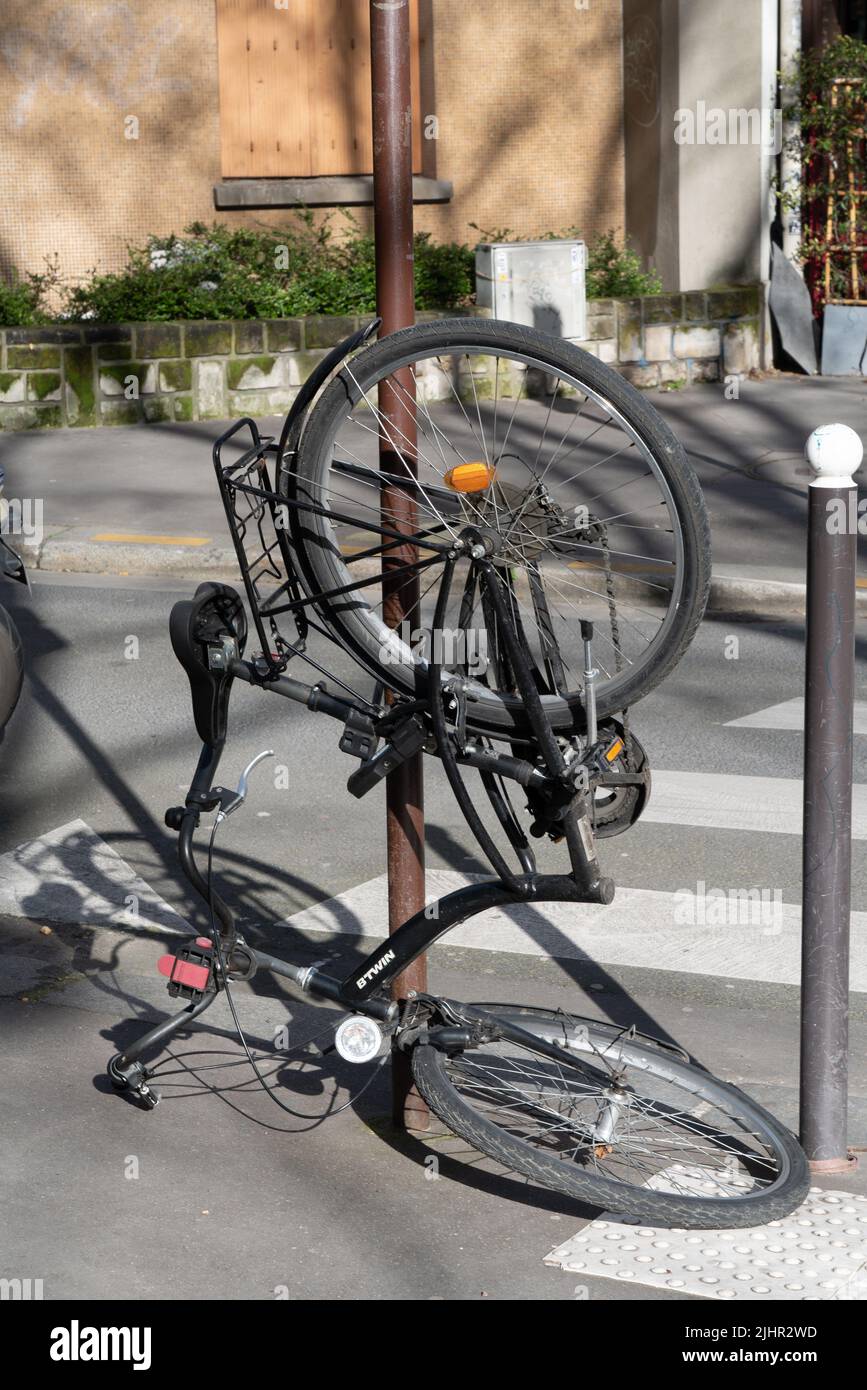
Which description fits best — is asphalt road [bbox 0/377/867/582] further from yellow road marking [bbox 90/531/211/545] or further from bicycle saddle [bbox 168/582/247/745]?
bicycle saddle [bbox 168/582/247/745]

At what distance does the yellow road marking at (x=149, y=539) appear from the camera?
1049 centimetres

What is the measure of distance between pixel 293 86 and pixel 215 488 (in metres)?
5.78

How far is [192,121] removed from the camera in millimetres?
15453

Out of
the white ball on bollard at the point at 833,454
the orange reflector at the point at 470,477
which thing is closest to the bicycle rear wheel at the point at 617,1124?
the orange reflector at the point at 470,477

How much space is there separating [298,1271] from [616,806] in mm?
1092

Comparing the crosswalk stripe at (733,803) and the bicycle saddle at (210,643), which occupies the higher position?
the bicycle saddle at (210,643)

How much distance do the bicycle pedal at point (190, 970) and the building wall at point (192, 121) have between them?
1258 cm

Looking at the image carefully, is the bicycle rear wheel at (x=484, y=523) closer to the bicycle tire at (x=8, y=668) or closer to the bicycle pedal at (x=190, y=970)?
the bicycle tire at (x=8, y=668)

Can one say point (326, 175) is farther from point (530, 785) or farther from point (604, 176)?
point (530, 785)

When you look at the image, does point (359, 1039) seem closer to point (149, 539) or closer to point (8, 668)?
point (8, 668)

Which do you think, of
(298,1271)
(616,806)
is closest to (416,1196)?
(298,1271)

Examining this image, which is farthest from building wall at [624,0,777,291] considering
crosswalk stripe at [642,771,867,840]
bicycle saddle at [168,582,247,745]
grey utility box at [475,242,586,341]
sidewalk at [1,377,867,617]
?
bicycle saddle at [168,582,247,745]

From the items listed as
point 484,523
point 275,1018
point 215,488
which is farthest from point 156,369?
point 484,523
